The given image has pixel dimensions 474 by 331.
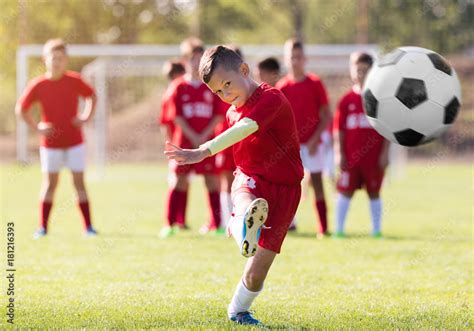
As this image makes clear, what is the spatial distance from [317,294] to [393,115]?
4.60 ft

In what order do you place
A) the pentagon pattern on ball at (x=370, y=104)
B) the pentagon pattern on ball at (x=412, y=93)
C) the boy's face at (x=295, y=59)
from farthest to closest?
1. the boy's face at (x=295, y=59)
2. the pentagon pattern on ball at (x=370, y=104)
3. the pentagon pattern on ball at (x=412, y=93)

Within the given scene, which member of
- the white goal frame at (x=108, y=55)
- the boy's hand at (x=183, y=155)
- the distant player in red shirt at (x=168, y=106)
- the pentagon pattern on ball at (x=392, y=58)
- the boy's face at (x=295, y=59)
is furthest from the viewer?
the white goal frame at (x=108, y=55)

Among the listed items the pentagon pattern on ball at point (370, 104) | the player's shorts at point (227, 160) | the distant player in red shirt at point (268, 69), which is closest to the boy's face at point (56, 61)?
the player's shorts at point (227, 160)

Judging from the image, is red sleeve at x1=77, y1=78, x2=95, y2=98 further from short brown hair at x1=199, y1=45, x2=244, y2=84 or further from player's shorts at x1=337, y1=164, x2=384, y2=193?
short brown hair at x1=199, y1=45, x2=244, y2=84

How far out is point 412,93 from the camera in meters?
5.64

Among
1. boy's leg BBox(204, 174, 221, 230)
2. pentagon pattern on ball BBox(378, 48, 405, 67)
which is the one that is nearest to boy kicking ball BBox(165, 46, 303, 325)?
pentagon pattern on ball BBox(378, 48, 405, 67)

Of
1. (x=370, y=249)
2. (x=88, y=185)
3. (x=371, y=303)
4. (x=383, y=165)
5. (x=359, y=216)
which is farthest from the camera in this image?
(x=88, y=185)

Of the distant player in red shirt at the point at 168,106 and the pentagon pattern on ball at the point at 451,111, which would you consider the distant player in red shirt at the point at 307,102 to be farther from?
the pentagon pattern on ball at the point at 451,111

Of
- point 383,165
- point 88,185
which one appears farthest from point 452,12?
point 383,165

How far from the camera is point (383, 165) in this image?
8555 millimetres

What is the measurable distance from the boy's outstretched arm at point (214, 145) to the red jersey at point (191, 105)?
15.2ft

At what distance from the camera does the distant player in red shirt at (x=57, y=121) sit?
335 inches

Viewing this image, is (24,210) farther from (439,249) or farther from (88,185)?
(439,249)

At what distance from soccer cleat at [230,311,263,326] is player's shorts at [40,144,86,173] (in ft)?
14.7
